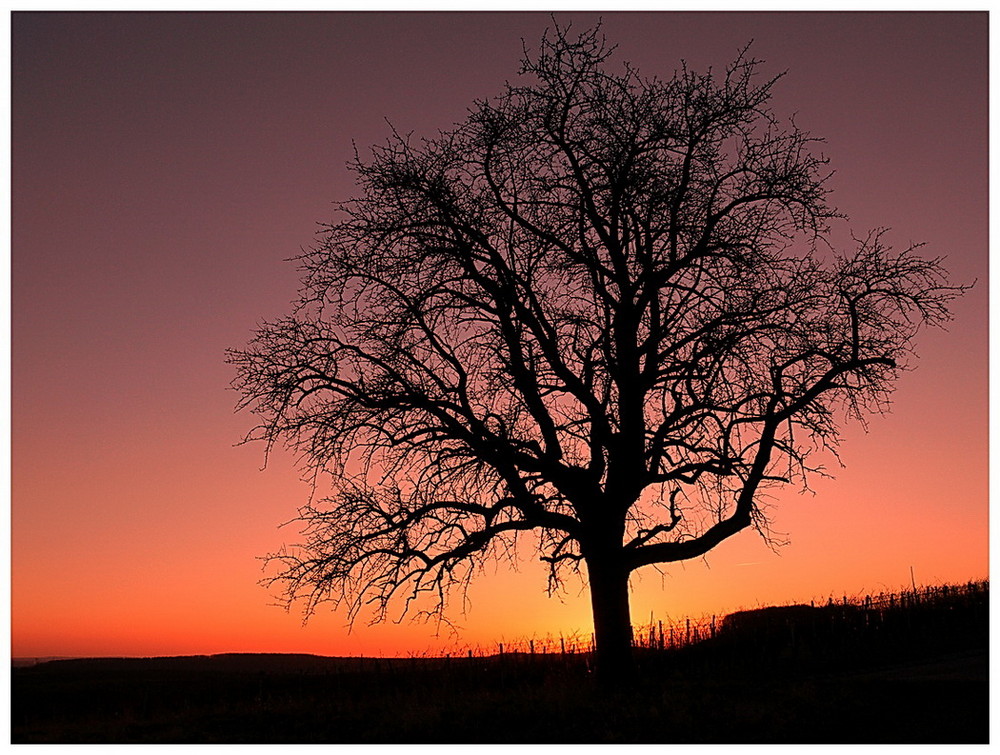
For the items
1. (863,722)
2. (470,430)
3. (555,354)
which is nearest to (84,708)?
(470,430)

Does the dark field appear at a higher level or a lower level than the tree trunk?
lower

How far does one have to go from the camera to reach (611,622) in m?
20.4

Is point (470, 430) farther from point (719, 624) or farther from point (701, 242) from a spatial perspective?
point (719, 624)

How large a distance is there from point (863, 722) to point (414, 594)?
25.2ft

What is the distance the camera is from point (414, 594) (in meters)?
20.0

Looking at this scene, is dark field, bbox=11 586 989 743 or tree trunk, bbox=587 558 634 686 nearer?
dark field, bbox=11 586 989 743

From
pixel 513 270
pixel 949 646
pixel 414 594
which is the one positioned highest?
pixel 513 270

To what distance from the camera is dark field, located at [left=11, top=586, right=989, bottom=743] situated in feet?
57.5

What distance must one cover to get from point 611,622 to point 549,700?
184 cm

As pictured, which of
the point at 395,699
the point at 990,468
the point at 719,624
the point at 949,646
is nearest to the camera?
the point at 990,468

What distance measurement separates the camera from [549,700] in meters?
19.5

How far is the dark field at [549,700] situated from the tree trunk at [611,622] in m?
0.44

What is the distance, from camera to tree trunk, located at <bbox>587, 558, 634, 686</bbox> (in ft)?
66.6

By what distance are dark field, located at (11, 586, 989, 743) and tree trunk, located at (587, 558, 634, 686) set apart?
441mm
